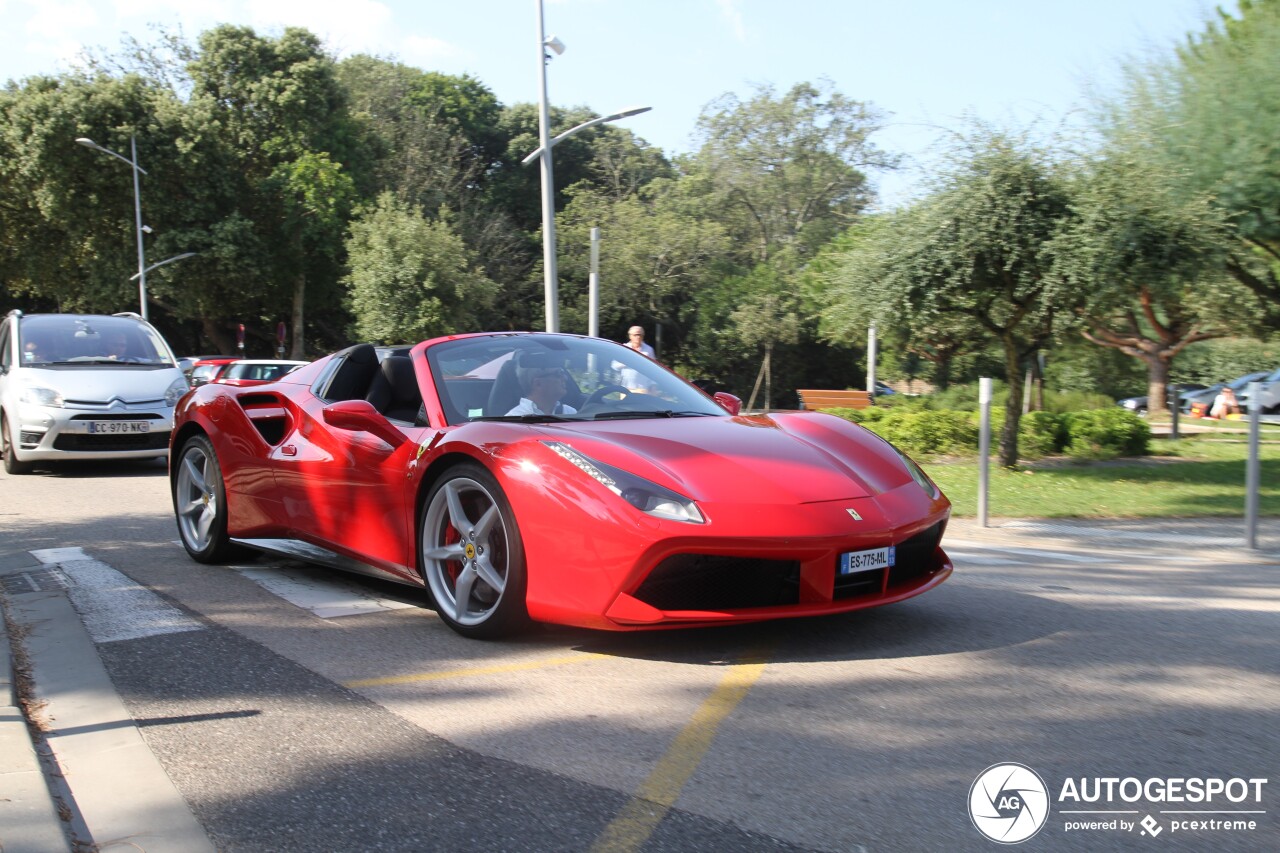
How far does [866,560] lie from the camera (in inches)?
170

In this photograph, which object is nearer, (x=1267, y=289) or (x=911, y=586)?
(x=911, y=586)

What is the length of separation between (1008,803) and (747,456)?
1.94m

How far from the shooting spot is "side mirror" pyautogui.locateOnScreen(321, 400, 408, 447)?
527 cm

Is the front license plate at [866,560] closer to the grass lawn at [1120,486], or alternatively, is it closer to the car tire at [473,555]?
the car tire at [473,555]

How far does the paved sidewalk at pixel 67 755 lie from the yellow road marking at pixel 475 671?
0.85m

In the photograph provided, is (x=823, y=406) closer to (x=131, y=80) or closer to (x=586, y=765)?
(x=586, y=765)

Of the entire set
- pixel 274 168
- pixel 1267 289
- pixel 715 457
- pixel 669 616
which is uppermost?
pixel 274 168

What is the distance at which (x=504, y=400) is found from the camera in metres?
5.27

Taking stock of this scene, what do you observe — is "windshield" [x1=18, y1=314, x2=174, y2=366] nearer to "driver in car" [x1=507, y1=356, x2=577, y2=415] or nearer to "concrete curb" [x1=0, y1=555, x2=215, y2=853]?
"concrete curb" [x1=0, y1=555, x2=215, y2=853]

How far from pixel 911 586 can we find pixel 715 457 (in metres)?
0.97

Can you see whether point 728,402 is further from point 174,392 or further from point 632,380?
point 174,392

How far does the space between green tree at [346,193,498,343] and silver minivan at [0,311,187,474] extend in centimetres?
2574

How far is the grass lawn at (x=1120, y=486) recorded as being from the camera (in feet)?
34.9

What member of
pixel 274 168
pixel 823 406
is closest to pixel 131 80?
pixel 274 168
